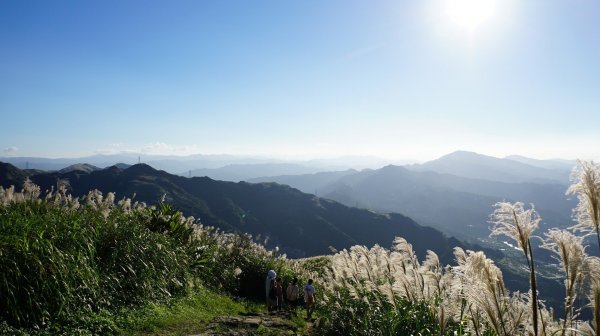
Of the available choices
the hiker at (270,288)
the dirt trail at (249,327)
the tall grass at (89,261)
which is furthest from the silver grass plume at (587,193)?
the hiker at (270,288)

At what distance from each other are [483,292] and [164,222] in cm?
1218

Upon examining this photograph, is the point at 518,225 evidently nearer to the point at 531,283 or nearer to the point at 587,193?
the point at 531,283

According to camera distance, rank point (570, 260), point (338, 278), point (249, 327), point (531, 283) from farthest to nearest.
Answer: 1. point (338, 278)
2. point (249, 327)
3. point (570, 260)
4. point (531, 283)

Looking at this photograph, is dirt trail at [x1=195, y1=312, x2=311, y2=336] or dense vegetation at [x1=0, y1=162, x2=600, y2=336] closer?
dense vegetation at [x1=0, y1=162, x2=600, y2=336]

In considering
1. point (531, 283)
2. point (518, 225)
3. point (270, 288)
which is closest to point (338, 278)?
point (270, 288)

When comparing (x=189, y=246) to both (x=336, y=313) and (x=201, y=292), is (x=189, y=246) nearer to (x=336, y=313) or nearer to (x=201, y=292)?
(x=201, y=292)

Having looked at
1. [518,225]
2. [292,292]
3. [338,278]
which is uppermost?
[518,225]

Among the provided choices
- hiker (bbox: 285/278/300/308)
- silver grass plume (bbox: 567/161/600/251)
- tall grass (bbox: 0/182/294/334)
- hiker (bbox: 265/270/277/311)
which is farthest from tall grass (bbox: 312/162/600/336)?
hiker (bbox: 285/278/300/308)

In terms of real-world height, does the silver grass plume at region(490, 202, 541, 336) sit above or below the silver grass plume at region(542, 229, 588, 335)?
above

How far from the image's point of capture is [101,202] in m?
12.1

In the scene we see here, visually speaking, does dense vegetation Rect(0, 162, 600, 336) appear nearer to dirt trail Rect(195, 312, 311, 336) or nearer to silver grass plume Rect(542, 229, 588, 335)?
silver grass plume Rect(542, 229, 588, 335)

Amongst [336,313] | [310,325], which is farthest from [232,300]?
[336,313]

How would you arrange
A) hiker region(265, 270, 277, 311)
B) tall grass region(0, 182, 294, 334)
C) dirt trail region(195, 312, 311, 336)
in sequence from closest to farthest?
tall grass region(0, 182, 294, 334)
dirt trail region(195, 312, 311, 336)
hiker region(265, 270, 277, 311)

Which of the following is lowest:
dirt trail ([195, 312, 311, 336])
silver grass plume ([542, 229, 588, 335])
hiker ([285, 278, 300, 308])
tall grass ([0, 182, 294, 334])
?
hiker ([285, 278, 300, 308])
